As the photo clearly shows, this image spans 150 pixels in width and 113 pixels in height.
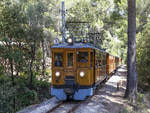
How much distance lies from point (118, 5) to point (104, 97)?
1103 centimetres

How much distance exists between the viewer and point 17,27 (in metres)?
11.9

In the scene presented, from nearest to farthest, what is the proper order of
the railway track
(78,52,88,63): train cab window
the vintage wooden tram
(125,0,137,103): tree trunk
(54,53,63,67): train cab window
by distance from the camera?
the railway track → the vintage wooden tram → (78,52,88,63): train cab window → (54,53,63,67): train cab window → (125,0,137,103): tree trunk

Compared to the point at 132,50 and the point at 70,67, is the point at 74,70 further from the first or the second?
the point at 132,50

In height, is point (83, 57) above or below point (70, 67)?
above

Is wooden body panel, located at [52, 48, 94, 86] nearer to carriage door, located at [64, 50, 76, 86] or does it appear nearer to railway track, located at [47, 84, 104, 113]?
carriage door, located at [64, 50, 76, 86]

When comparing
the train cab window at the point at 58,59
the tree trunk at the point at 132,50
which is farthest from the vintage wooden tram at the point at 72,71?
the tree trunk at the point at 132,50

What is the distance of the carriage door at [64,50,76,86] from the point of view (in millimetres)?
8984

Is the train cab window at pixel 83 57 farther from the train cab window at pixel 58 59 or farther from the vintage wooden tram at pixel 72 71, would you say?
the train cab window at pixel 58 59

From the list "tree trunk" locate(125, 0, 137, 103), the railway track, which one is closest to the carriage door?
the railway track

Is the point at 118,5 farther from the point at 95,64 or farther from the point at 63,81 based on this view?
the point at 63,81

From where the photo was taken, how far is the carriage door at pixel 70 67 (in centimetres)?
898

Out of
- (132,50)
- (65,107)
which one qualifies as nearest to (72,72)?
(65,107)

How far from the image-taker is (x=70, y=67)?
9055mm

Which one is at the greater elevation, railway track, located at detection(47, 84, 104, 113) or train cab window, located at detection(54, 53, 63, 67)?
train cab window, located at detection(54, 53, 63, 67)
